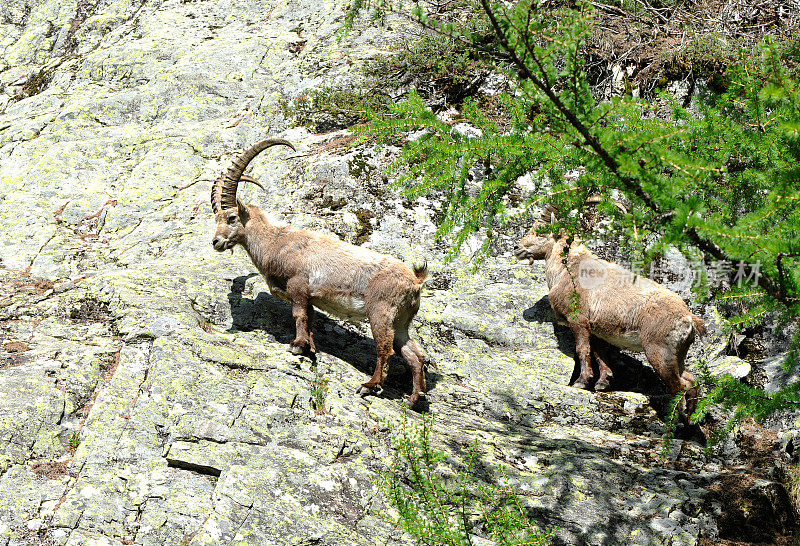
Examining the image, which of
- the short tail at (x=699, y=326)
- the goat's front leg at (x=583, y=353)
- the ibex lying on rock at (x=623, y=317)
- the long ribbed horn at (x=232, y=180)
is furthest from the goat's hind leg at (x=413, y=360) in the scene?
the short tail at (x=699, y=326)

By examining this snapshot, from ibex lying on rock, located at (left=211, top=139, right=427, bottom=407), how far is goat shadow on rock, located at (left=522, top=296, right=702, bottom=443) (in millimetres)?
2569

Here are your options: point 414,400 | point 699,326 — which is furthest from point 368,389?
point 699,326

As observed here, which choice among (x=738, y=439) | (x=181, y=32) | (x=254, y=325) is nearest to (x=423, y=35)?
(x=181, y=32)

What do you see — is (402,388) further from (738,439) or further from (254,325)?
(738,439)

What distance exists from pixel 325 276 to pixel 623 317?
383cm

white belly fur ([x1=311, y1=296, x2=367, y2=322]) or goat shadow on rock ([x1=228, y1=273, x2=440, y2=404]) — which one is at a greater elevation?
white belly fur ([x1=311, y1=296, x2=367, y2=322])

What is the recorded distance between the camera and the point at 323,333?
8297mm

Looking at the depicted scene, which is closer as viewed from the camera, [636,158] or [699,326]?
[636,158]

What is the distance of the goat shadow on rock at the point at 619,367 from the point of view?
8.01 m

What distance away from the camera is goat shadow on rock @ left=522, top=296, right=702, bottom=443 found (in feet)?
26.3

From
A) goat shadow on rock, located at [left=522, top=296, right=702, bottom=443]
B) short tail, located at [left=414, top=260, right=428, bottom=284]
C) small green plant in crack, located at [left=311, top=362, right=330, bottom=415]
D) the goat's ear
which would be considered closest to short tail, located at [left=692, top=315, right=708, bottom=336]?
goat shadow on rock, located at [left=522, top=296, right=702, bottom=443]

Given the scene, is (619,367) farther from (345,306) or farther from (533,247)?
(345,306)

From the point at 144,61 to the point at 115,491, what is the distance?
1169 cm

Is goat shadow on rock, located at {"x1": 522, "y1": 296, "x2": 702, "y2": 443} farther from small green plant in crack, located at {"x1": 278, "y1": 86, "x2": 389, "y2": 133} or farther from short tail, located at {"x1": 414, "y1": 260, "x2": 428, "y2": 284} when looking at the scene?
small green plant in crack, located at {"x1": 278, "y1": 86, "x2": 389, "y2": 133}
